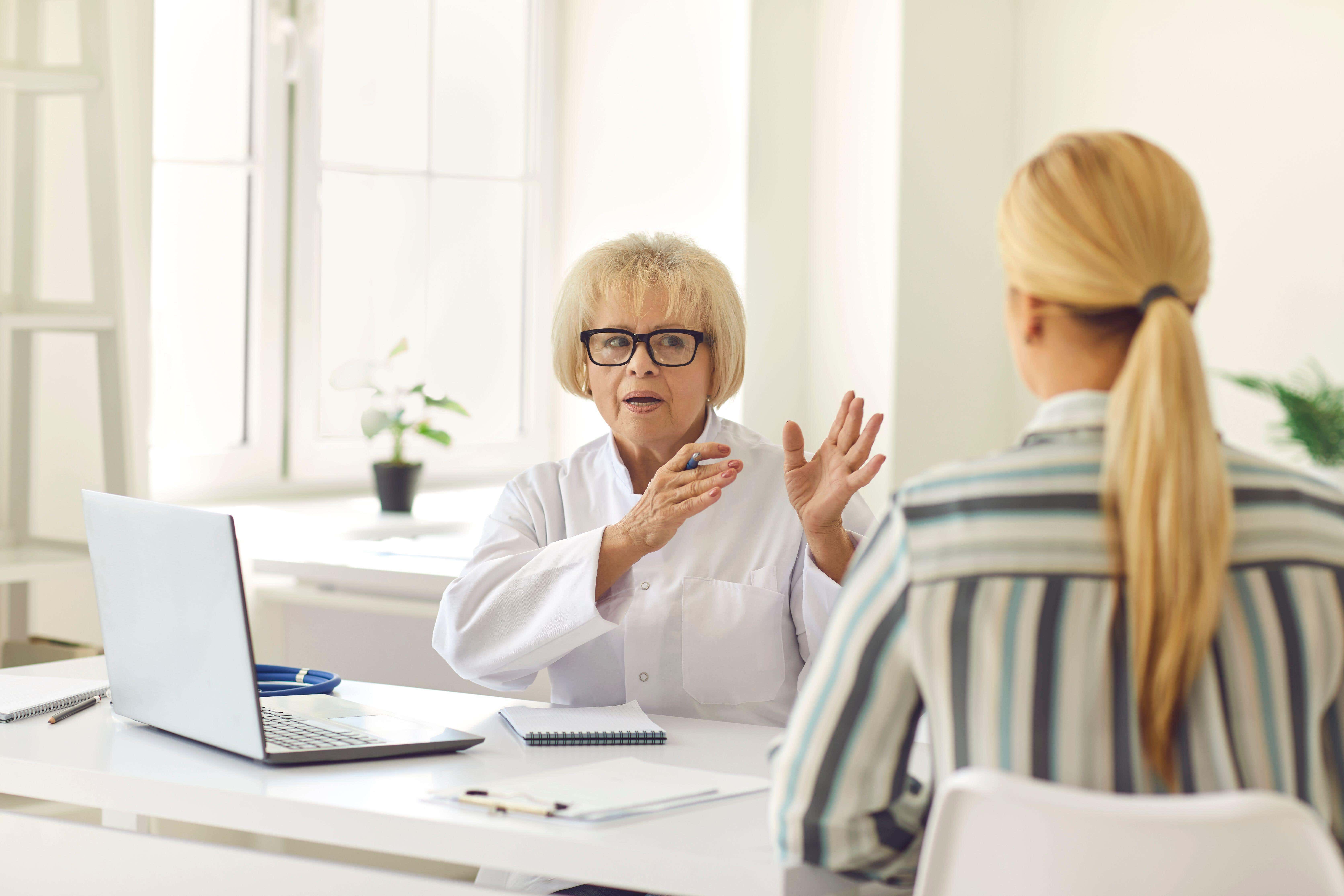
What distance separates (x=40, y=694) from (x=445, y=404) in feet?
5.98

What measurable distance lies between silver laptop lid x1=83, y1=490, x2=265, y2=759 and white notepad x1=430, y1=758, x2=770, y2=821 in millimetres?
264

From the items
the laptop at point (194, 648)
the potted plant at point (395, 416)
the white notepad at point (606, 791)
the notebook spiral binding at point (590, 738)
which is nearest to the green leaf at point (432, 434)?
the potted plant at point (395, 416)

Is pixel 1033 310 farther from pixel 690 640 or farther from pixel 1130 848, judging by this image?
pixel 690 640

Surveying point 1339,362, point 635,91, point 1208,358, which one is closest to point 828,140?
point 635,91

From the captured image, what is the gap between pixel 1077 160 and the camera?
97 centimetres

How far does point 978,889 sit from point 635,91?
3080 mm

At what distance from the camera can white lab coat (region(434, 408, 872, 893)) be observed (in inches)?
68.0

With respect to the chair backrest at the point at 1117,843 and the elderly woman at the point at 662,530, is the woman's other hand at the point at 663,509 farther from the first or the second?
the chair backrest at the point at 1117,843

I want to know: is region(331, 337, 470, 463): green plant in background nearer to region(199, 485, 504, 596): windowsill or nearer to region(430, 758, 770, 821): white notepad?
region(199, 485, 504, 596): windowsill

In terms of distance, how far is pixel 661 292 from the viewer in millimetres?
1921

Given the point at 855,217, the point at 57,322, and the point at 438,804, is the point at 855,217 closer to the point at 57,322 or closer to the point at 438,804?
the point at 57,322

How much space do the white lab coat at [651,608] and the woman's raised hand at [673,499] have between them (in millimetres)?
58

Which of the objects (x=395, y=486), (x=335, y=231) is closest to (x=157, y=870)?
(x=395, y=486)

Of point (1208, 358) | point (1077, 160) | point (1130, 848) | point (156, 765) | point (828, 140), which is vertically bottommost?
point (156, 765)
